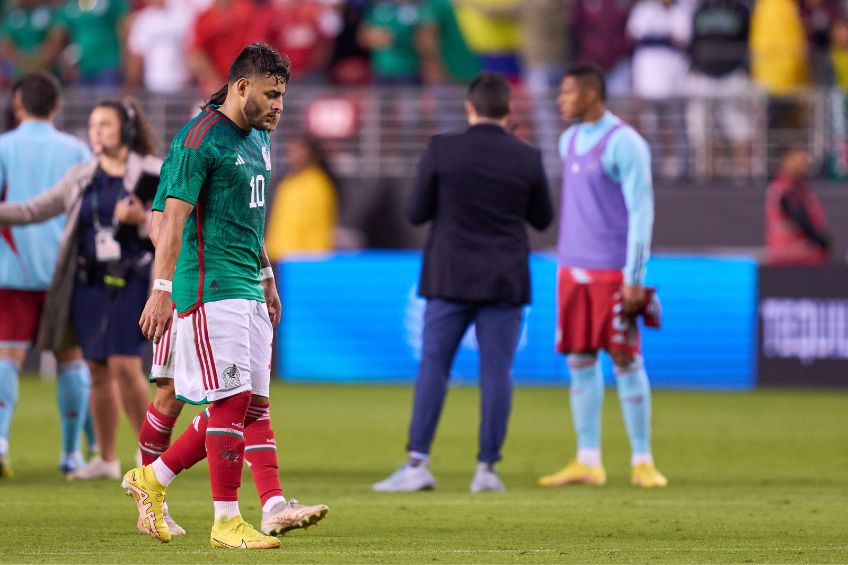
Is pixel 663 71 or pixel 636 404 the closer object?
pixel 636 404

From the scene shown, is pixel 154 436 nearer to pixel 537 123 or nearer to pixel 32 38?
pixel 537 123

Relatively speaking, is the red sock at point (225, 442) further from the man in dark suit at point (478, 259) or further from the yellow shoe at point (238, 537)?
the man in dark suit at point (478, 259)

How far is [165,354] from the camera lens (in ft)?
24.6

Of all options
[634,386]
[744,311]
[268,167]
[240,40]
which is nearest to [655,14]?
[744,311]

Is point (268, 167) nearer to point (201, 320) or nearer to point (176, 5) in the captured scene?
point (201, 320)

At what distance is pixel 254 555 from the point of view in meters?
6.95

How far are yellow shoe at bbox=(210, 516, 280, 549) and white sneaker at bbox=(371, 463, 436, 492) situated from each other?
8.78ft

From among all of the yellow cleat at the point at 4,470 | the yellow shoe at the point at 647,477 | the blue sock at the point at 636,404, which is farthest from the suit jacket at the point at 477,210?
the yellow cleat at the point at 4,470

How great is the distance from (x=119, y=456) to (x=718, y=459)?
4.06 metres

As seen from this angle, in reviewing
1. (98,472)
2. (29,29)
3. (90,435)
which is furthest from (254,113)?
(29,29)

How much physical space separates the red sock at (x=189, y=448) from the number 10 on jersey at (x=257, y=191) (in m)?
0.94

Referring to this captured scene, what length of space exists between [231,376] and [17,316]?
12.9 feet

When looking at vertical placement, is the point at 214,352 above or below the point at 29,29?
below

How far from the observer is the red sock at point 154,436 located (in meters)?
7.97
